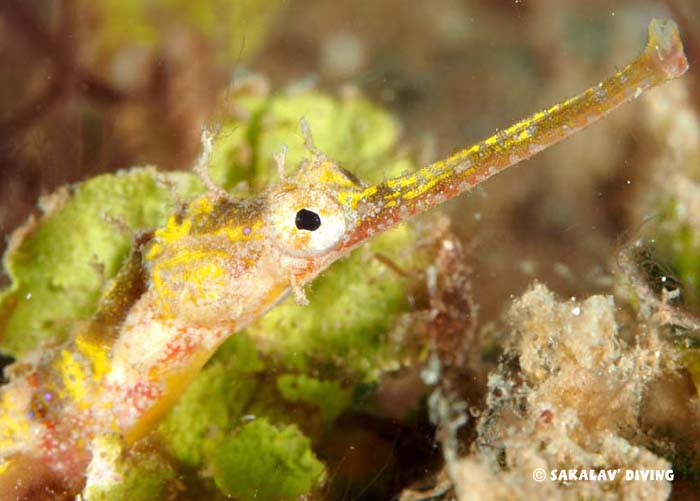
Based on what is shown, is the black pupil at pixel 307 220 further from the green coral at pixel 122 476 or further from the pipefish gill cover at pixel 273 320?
the green coral at pixel 122 476

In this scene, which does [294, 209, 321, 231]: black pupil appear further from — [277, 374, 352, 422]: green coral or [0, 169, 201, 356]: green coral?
[0, 169, 201, 356]: green coral

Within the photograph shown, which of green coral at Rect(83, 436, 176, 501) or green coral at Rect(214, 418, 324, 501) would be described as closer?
green coral at Rect(214, 418, 324, 501)

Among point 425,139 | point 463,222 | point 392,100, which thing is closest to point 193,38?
point 392,100

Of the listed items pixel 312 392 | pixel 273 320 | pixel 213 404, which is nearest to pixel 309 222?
pixel 273 320

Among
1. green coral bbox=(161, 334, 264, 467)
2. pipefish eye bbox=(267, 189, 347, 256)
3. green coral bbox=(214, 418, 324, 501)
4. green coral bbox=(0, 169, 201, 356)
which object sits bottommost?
green coral bbox=(214, 418, 324, 501)

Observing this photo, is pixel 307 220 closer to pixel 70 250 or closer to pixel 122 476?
pixel 122 476

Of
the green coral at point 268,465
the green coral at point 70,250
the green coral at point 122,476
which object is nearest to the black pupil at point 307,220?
the green coral at point 268,465

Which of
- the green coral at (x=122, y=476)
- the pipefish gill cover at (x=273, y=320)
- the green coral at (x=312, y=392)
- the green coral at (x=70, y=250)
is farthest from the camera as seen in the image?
the green coral at (x=70, y=250)

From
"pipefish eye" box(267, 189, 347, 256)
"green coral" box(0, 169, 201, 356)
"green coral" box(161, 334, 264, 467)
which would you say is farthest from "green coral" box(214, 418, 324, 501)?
"green coral" box(0, 169, 201, 356)
